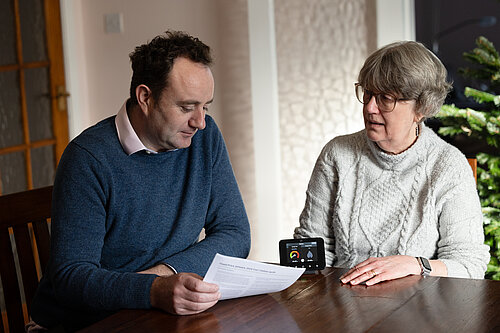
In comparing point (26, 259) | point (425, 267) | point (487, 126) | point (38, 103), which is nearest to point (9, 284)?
point (26, 259)

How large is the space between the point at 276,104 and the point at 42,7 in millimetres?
1407

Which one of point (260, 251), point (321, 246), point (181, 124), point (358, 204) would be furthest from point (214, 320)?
point (260, 251)

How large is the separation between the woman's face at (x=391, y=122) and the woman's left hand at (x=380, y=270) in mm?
405

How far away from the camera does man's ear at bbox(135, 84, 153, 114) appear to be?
1.72 m

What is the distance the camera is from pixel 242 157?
11.5ft

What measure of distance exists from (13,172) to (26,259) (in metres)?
1.79

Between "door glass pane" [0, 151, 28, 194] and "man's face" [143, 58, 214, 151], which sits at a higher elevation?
"man's face" [143, 58, 214, 151]

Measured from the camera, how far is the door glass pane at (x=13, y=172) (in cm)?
348

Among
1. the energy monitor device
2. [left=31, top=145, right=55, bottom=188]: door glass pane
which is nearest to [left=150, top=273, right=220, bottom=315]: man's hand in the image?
the energy monitor device

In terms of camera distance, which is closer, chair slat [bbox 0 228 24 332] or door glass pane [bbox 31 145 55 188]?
chair slat [bbox 0 228 24 332]

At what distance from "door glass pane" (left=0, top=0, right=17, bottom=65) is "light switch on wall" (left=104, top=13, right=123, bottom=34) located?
501mm

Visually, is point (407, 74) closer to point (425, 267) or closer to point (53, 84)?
point (425, 267)

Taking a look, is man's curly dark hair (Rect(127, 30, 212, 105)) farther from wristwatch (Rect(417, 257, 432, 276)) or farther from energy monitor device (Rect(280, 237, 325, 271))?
wristwatch (Rect(417, 257, 432, 276))

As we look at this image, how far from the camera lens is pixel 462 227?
72.2 inches
